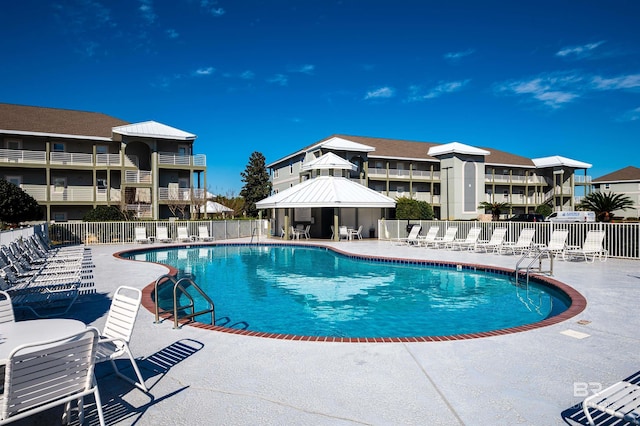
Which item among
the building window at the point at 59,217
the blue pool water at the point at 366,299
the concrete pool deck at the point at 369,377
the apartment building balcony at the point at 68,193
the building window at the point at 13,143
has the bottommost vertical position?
the blue pool water at the point at 366,299

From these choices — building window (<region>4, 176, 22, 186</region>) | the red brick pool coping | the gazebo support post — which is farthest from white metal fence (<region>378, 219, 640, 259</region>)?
building window (<region>4, 176, 22, 186</region>)

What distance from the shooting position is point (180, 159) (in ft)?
99.9

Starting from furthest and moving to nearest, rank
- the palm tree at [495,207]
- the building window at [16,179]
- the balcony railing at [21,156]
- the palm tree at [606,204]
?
1. the palm tree at [495,207]
2. the building window at [16,179]
3. the balcony railing at [21,156]
4. the palm tree at [606,204]

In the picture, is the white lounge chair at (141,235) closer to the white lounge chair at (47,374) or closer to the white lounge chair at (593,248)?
the white lounge chair at (593,248)

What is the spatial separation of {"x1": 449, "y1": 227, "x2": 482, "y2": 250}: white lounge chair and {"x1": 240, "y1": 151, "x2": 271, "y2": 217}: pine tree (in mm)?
39134

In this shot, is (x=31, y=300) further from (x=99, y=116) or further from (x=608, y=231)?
(x=99, y=116)

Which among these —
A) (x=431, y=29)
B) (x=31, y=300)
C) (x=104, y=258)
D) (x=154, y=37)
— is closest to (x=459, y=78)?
(x=431, y=29)

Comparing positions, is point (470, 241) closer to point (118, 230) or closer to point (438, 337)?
point (438, 337)

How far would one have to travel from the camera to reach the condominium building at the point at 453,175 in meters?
38.0

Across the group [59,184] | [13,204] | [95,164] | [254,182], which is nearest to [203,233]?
[13,204]

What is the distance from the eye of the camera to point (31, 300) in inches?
251

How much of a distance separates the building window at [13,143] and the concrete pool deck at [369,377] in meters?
28.6

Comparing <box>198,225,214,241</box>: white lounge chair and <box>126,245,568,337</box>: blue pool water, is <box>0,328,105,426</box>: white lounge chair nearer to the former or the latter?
<box>126,245,568,337</box>: blue pool water

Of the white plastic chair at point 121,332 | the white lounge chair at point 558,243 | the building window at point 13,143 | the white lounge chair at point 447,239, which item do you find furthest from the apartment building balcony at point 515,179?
the white plastic chair at point 121,332
